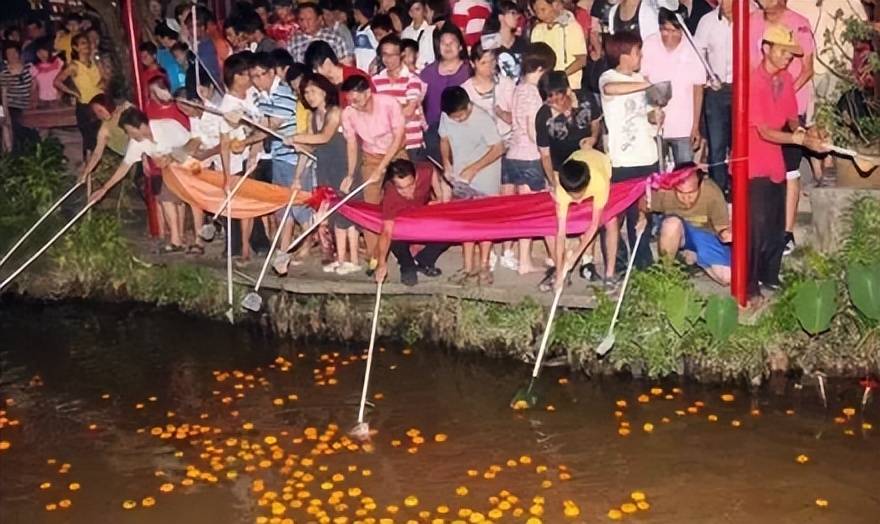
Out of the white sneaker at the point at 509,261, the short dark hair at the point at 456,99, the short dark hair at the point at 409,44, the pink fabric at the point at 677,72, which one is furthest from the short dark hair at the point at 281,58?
the pink fabric at the point at 677,72

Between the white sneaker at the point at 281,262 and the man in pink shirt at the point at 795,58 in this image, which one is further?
the white sneaker at the point at 281,262

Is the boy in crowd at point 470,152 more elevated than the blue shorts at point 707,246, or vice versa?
the boy in crowd at point 470,152

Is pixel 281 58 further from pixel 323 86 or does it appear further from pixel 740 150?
pixel 740 150

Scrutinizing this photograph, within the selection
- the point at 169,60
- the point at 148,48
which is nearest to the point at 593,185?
the point at 148,48

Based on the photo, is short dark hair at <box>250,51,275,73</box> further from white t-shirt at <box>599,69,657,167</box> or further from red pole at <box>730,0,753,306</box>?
red pole at <box>730,0,753,306</box>

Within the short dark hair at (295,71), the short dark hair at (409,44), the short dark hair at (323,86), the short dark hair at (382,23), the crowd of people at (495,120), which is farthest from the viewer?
the short dark hair at (382,23)

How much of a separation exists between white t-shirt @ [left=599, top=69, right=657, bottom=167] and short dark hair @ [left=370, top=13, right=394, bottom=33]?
191 cm

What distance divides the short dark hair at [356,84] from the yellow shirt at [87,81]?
3.66m

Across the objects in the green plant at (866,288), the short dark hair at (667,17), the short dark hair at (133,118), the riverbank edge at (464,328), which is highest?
the short dark hair at (667,17)

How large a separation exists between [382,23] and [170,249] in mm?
2513

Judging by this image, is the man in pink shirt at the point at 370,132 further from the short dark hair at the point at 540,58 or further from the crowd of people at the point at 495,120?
the short dark hair at the point at 540,58

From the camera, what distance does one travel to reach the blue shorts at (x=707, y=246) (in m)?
7.59

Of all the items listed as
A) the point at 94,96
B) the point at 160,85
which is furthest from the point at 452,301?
the point at 94,96

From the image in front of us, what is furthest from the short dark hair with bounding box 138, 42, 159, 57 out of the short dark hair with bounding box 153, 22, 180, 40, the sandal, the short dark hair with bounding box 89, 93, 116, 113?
the sandal
